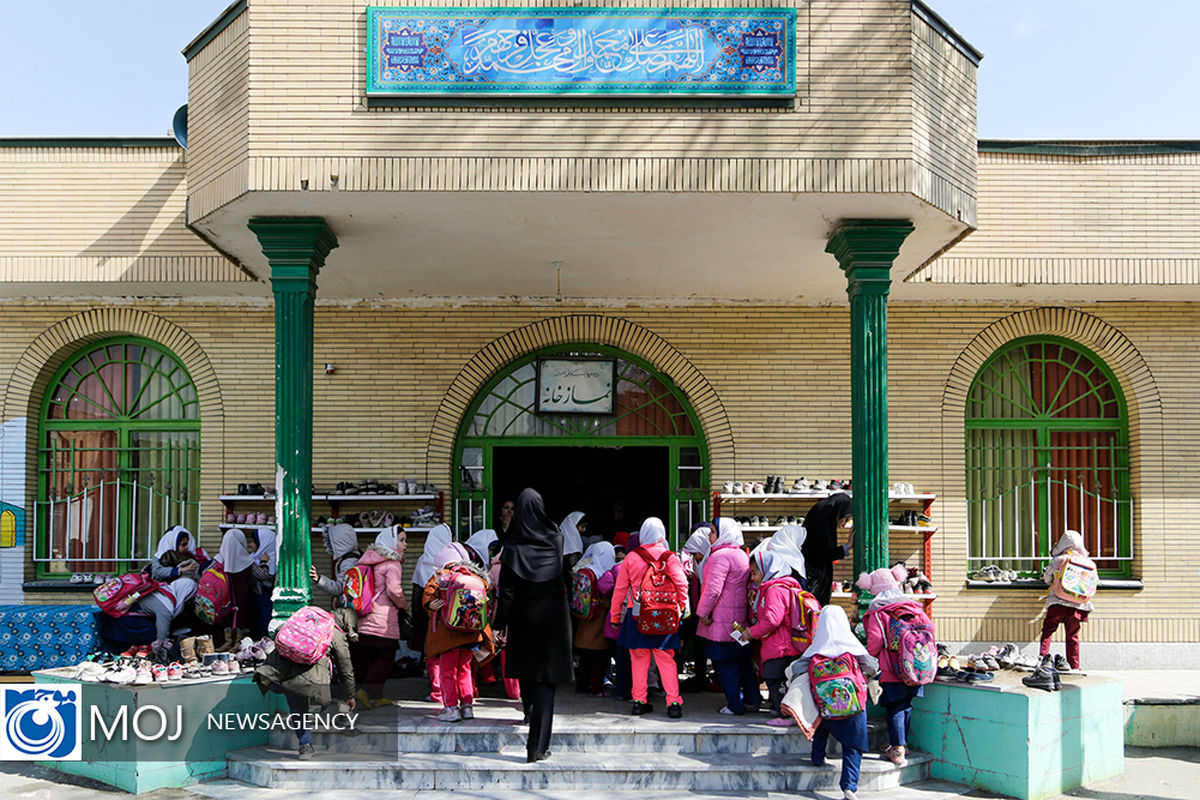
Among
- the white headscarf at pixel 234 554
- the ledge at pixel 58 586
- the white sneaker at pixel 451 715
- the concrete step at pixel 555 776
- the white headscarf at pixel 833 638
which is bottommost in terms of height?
the concrete step at pixel 555 776

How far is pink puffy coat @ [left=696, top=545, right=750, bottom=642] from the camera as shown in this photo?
27.3 ft

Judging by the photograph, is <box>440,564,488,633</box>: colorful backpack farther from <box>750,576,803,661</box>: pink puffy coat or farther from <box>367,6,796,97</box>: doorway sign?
<box>367,6,796,97</box>: doorway sign

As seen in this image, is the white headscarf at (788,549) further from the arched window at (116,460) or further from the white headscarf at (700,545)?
the arched window at (116,460)

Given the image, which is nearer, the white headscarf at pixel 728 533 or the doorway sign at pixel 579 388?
the white headscarf at pixel 728 533

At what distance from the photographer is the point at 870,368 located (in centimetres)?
874

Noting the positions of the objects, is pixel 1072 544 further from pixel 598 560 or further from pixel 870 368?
pixel 598 560

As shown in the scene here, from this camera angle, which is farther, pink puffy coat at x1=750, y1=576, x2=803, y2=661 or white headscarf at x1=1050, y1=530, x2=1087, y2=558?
white headscarf at x1=1050, y1=530, x2=1087, y2=558

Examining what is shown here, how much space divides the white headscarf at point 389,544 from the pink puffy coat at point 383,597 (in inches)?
1.2

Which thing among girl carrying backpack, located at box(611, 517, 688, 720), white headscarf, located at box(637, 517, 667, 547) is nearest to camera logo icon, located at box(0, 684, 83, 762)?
girl carrying backpack, located at box(611, 517, 688, 720)

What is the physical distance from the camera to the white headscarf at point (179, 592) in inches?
376

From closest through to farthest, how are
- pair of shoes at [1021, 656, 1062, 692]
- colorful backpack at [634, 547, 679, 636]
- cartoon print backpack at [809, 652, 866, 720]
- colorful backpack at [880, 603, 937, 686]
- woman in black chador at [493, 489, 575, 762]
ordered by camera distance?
cartoon print backpack at [809, 652, 866, 720] → woman in black chador at [493, 489, 575, 762] → colorful backpack at [880, 603, 937, 686] → pair of shoes at [1021, 656, 1062, 692] → colorful backpack at [634, 547, 679, 636]

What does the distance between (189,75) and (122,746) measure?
17.1ft

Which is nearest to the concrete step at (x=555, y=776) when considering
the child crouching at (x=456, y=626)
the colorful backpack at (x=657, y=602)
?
the child crouching at (x=456, y=626)

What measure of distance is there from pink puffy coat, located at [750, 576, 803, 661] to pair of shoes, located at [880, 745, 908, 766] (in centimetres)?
92
